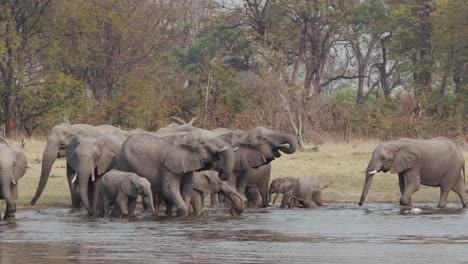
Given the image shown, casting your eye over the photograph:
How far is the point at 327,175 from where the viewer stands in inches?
1175

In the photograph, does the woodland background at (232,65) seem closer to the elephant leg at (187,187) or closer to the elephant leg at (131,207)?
the elephant leg at (187,187)

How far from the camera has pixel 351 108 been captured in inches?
1941

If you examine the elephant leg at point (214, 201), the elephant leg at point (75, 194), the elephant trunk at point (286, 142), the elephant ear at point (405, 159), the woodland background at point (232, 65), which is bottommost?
the elephant leg at point (214, 201)

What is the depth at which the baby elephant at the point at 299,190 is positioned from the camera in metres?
24.0

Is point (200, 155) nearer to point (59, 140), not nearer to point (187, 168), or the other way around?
point (187, 168)

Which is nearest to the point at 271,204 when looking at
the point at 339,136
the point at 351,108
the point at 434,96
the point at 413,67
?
the point at 339,136

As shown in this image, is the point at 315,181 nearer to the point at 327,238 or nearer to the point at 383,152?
the point at 383,152

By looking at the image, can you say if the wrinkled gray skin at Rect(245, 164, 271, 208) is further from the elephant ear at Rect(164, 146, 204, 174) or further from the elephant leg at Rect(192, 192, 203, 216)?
the elephant ear at Rect(164, 146, 204, 174)

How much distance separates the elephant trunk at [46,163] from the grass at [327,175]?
288 millimetres

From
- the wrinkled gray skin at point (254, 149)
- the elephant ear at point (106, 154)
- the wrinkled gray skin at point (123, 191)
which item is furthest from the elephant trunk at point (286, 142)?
the wrinkled gray skin at point (123, 191)

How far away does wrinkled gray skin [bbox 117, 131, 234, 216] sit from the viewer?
20812mm

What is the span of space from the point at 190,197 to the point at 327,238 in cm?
Answer: 469

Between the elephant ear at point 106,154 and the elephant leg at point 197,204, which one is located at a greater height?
the elephant ear at point 106,154

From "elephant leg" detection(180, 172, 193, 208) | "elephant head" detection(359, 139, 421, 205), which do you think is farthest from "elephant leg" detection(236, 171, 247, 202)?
"elephant head" detection(359, 139, 421, 205)
